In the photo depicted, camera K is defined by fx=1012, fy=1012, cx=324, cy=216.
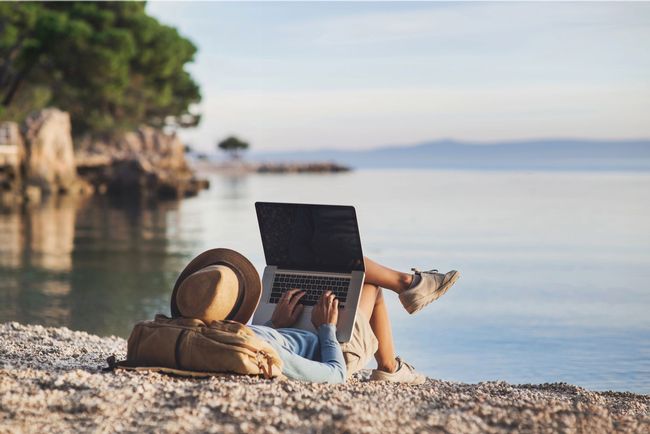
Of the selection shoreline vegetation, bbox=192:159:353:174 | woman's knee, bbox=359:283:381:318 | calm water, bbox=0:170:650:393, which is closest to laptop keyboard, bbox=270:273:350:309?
woman's knee, bbox=359:283:381:318

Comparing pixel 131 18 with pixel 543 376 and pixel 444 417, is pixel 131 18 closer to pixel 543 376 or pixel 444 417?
pixel 543 376

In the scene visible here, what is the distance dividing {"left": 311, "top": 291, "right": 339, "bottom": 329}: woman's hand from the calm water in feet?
9.99

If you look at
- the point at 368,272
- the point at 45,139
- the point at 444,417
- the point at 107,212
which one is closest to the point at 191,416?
the point at 444,417

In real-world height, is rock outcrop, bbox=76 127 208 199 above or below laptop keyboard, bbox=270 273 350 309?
above

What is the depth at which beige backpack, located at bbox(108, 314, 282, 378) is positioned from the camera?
4988mm

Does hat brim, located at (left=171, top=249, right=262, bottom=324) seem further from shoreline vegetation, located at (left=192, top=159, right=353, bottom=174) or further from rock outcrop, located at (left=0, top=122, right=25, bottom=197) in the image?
shoreline vegetation, located at (left=192, top=159, right=353, bottom=174)

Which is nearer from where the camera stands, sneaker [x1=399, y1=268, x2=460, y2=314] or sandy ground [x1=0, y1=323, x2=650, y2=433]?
sandy ground [x1=0, y1=323, x2=650, y2=433]

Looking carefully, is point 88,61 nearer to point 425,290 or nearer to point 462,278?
point 462,278

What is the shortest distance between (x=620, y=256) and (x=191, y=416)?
49.5ft

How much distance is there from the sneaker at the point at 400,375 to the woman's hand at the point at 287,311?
67cm

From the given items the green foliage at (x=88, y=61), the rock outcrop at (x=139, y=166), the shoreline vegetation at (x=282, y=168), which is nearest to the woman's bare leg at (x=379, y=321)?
the rock outcrop at (x=139, y=166)

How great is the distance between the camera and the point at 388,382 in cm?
598

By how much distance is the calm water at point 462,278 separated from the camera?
947 cm

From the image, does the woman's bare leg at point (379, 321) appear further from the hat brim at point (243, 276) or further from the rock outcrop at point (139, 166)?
the rock outcrop at point (139, 166)
